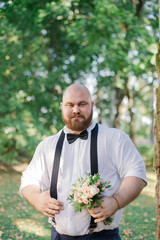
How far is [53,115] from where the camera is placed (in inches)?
434

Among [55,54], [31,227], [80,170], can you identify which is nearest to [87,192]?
[80,170]

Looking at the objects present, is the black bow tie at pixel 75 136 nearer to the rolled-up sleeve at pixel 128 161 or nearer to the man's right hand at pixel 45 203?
the rolled-up sleeve at pixel 128 161

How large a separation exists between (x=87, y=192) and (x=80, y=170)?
0.32m

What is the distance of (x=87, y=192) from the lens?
6.48 ft

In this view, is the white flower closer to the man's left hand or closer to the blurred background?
the man's left hand

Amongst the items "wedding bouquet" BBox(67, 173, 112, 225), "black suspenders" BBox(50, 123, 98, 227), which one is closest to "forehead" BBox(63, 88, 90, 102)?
"black suspenders" BBox(50, 123, 98, 227)

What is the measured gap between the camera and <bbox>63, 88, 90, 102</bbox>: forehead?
2363mm

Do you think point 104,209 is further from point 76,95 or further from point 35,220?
point 35,220

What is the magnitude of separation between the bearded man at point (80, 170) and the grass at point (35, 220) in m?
3.17

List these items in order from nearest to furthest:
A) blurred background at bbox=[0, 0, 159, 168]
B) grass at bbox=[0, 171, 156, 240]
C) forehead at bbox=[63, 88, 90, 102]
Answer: forehead at bbox=[63, 88, 90, 102] < grass at bbox=[0, 171, 156, 240] < blurred background at bbox=[0, 0, 159, 168]

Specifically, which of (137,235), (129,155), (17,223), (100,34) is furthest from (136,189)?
(100,34)

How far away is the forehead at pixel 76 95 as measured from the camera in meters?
2.36

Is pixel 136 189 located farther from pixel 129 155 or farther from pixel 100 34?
pixel 100 34

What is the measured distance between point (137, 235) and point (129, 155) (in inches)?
155
